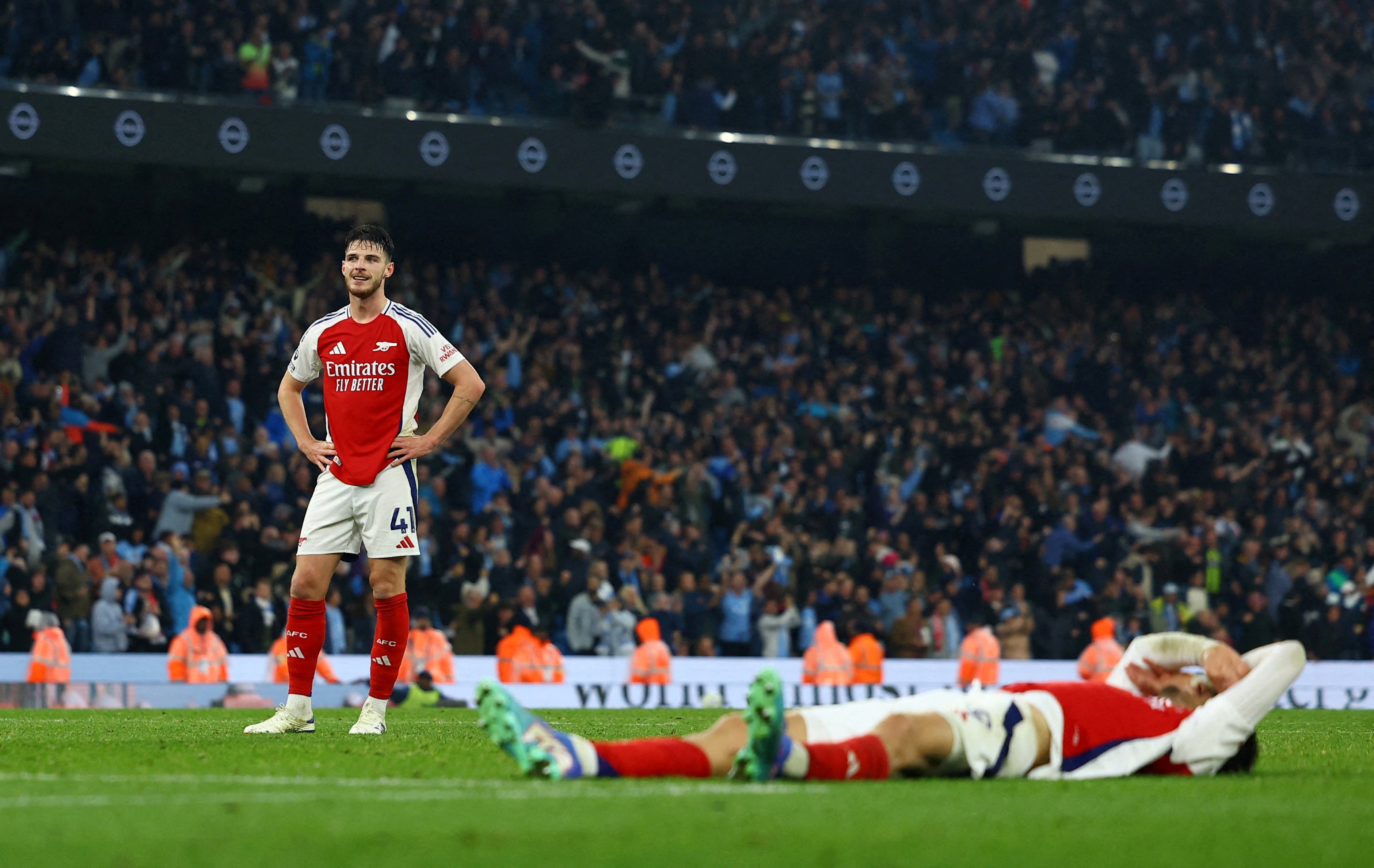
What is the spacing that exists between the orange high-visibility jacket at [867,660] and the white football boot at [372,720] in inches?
428

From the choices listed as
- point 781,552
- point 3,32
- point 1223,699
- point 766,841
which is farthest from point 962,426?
point 766,841

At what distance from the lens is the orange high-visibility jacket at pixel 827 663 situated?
19172 millimetres

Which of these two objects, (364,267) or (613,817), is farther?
(364,267)

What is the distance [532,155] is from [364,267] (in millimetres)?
15510

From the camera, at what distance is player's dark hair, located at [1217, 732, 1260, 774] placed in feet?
21.2

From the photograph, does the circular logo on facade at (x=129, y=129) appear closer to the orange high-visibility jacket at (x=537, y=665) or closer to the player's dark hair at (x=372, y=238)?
the orange high-visibility jacket at (x=537, y=665)

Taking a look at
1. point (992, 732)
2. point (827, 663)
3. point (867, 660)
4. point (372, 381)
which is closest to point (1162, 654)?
point (992, 732)

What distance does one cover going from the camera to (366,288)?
8977 mm

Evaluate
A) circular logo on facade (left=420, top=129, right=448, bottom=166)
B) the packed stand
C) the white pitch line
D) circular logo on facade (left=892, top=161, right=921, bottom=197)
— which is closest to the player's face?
the white pitch line

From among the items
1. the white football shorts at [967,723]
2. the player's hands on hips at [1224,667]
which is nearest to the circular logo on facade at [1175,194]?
the player's hands on hips at [1224,667]

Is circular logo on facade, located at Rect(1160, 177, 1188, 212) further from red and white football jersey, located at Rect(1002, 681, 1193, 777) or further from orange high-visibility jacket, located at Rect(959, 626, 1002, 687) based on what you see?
red and white football jersey, located at Rect(1002, 681, 1193, 777)

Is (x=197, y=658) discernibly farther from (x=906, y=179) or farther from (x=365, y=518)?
(x=906, y=179)

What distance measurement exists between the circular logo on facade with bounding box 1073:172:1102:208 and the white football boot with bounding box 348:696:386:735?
19.5 metres

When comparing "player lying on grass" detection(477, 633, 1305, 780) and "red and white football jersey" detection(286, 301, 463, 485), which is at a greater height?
"red and white football jersey" detection(286, 301, 463, 485)
